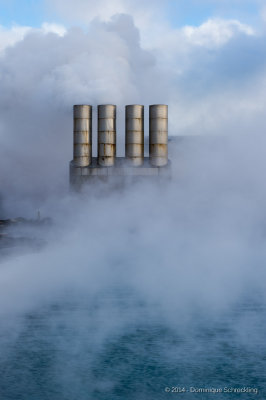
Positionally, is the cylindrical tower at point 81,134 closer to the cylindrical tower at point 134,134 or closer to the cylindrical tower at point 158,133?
the cylindrical tower at point 134,134

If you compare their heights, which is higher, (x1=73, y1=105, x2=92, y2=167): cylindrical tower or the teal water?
(x1=73, y1=105, x2=92, y2=167): cylindrical tower

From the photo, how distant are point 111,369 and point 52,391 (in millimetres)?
2315

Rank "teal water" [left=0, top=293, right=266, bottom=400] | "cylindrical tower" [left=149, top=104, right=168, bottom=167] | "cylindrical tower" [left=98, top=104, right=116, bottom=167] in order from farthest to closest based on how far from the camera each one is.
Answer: "cylindrical tower" [left=149, top=104, right=168, bottom=167]
"cylindrical tower" [left=98, top=104, right=116, bottom=167]
"teal water" [left=0, top=293, right=266, bottom=400]

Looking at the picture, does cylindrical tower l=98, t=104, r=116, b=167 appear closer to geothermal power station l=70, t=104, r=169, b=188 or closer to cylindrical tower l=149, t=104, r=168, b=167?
geothermal power station l=70, t=104, r=169, b=188

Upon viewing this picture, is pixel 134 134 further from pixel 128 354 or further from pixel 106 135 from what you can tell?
pixel 128 354

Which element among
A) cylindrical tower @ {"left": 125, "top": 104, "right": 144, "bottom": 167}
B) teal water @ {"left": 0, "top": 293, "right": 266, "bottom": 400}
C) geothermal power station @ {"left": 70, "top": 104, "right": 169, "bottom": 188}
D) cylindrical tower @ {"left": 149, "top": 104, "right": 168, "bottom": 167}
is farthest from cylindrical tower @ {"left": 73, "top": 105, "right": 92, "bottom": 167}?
teal water @ {"left": 0, "top": 293, "right": 266, "bottom": 400}

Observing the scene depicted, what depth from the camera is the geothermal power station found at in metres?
42.9

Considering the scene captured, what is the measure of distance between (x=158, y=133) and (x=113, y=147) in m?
3.90

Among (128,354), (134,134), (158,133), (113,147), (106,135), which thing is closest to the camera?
(128,354)

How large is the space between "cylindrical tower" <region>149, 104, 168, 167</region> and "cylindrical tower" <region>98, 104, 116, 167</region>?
318 centimetres

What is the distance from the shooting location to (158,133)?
43.4 m

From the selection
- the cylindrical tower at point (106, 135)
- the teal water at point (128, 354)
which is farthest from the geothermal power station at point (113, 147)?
the teal water at point (128, 354)

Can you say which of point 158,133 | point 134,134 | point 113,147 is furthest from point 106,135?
point 158,133

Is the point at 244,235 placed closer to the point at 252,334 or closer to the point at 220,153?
the point at 220,153
